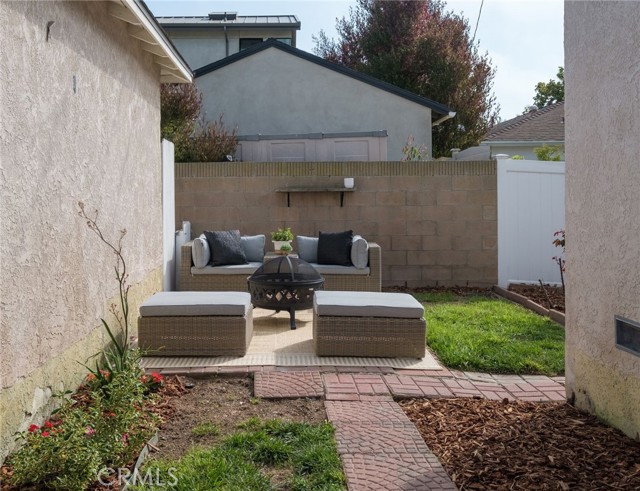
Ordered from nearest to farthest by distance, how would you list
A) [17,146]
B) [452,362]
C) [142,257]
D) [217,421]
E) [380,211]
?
[17,146]
[217,421]
[452,362]
[142,257]
[380,211]

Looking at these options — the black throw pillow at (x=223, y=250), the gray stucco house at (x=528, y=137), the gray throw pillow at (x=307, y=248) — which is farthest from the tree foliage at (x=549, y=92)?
the black throw pillow at (x=223, y=250)

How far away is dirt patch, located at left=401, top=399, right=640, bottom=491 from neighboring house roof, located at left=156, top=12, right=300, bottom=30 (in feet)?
71.6

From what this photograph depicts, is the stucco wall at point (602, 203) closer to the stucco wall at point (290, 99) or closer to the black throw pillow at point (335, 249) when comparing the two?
the black throw pillow at point (335, 249)

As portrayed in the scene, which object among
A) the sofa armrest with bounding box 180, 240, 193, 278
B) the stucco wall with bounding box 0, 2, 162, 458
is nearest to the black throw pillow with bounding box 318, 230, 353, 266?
the sofa armrest with bounding box 180, 240, 193, 278

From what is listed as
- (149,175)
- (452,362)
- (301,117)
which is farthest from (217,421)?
(301,117)

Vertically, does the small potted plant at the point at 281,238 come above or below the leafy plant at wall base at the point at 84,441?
above

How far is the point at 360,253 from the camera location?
902cm

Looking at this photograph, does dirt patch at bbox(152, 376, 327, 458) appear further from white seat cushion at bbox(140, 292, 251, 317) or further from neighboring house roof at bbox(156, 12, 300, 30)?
neighboring house roof at bbox(156, 12, 300, 30)

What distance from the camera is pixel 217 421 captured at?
4246 mm

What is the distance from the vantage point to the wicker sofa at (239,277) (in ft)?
29.3

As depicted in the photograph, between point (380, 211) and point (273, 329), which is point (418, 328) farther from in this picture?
point (380, 211)

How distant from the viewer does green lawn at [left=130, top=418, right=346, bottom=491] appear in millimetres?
3219

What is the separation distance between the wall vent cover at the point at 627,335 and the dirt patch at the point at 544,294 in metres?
4.47

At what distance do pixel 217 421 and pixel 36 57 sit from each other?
2.46 metres
